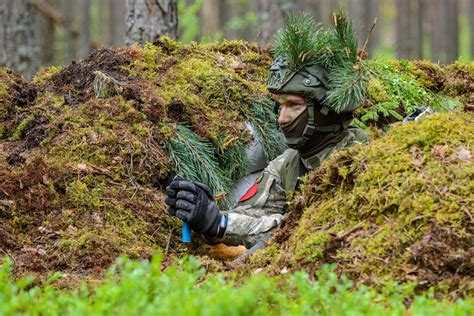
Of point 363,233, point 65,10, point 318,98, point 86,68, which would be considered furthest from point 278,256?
point 65,10

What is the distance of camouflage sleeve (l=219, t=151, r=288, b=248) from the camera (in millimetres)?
5766

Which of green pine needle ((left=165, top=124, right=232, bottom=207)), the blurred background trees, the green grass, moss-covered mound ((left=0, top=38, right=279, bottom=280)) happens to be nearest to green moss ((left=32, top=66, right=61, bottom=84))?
moss-covered mound ((left=0, top=38, right=279, bottom=280))

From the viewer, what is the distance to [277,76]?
5.96 metres

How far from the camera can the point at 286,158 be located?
6219 mm

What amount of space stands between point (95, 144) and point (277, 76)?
1718 mm

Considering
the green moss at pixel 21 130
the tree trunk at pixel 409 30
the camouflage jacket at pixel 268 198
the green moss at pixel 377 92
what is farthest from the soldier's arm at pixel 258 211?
the tree trunk at pixel 409 30

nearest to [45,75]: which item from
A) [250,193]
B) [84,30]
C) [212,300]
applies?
[250,193]

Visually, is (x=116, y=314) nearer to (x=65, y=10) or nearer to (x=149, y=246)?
(x=149, y=246)

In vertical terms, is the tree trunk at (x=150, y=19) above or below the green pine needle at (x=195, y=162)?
above

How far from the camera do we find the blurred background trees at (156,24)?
377 inches

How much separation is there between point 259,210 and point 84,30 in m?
18.2

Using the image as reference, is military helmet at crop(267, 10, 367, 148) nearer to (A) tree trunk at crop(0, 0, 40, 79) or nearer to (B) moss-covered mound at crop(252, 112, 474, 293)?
(B) moss-covered mound at crop(252, 112, 474, 293)

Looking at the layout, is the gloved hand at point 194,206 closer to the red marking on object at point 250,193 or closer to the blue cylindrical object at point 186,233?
the blue cylindrical object at point 186,233

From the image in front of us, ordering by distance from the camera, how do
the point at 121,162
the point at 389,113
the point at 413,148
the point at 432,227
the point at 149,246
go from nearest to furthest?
the point at 432,227 → the point at 413,148 → the point at 149,246 → the point at 121,162 → the point at 389,113
